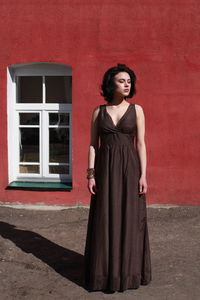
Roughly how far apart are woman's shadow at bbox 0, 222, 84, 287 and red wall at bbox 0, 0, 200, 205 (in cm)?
165

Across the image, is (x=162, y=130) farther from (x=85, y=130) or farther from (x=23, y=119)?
(x=23, y=119)

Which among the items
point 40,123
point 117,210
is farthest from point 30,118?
point 117,210

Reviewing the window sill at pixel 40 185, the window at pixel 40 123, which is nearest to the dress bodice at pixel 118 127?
the window sill at pixel 40 185

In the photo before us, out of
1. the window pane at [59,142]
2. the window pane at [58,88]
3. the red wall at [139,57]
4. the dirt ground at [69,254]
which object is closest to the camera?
the dirt ground at [69,254]

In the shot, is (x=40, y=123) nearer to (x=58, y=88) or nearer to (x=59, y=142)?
(x=59, y=142)

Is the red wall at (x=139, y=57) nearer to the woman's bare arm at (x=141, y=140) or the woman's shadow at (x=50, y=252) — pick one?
the woman's shadow at (x=50, y=252)

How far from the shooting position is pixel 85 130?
7629mm

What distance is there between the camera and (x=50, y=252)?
17.8 ft

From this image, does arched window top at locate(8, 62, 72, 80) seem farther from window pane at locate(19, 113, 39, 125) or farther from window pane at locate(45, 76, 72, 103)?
window pane at locate(19, 113, 39, 125)

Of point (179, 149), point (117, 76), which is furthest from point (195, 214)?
point (117, 76)

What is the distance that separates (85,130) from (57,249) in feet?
8.56

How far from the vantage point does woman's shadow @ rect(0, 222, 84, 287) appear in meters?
4.77

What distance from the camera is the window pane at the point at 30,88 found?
8102 mm

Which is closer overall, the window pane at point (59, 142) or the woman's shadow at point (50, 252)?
the woman's shadow at point (50, 252)
